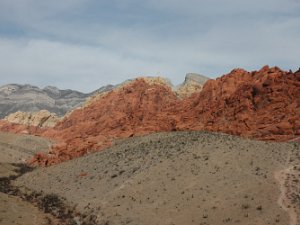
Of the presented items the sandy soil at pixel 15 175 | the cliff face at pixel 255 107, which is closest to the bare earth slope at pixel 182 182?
the sandy soil at pixel 15 175

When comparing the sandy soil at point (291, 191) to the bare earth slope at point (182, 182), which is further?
the bare earth slope at point (182, 182)

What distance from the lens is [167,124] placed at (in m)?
76.4

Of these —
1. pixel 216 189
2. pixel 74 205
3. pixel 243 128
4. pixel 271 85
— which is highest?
pixel 271 85

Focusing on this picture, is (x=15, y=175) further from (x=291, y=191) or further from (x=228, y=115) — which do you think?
(x=291, y=191)

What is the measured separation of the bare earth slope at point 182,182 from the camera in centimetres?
3800

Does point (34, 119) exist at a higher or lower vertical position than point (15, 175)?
higher

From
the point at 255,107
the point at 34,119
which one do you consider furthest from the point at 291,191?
the point at 34,119

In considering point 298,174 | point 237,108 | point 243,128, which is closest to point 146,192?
point 298,174

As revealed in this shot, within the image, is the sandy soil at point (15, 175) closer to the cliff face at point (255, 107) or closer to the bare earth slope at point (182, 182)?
the bare earth slope at point (182, 182)

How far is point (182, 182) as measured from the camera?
151ft

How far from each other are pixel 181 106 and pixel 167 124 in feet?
30.9

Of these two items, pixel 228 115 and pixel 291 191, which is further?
pixel 228 115

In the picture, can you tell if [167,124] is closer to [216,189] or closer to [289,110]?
[289,110]

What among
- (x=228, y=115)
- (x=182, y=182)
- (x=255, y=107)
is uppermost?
(x=255, y=107)
